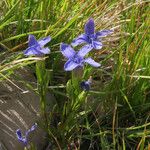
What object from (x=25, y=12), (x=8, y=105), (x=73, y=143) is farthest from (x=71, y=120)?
(x=25, y=12)

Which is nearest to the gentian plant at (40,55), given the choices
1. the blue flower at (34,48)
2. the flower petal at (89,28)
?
the blue flower at (34,48)

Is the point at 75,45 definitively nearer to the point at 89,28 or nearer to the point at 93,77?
the point at 89,28

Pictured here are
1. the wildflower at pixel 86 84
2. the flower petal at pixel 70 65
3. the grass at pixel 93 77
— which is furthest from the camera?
the grass at pixel 93 77

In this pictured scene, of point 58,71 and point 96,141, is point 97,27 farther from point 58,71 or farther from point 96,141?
point 96,141

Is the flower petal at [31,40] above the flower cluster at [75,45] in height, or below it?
→ above

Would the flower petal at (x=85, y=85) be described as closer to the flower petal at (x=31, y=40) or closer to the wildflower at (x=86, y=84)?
the wildflower at (x=86, y=84)

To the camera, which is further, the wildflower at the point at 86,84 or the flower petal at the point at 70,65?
the wildflower at the point at 86,84

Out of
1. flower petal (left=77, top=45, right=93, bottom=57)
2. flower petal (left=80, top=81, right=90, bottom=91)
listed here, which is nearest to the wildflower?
flower petal (left=80, top=81, right=90, bottom=91)

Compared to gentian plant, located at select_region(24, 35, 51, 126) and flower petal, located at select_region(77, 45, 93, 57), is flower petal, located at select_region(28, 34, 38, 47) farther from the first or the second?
flower petal, located at select_region(77, 45, 93, 57)

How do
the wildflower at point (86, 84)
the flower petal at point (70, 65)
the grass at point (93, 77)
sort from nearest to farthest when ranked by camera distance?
the flower petal at point (70, 65) → the wildflower at point (86, 84) → the grass at point (93, 77)

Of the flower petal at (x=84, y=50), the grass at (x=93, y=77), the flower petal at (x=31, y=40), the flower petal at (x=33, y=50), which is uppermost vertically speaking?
the flower petal at (x=31, y=40)
